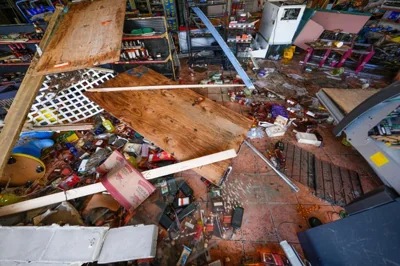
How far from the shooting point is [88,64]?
1.87m

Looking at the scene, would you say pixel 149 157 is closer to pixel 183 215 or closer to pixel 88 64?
pixel 183 215

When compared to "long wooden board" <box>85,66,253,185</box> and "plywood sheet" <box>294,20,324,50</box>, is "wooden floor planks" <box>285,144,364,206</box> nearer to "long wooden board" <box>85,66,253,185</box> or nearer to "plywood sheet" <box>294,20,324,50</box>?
"long wooden board" <box>85,66,253,185</box>

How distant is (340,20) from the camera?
4699 mm

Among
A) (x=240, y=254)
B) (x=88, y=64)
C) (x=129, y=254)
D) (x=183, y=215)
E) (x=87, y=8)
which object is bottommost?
(x=240, y=254)

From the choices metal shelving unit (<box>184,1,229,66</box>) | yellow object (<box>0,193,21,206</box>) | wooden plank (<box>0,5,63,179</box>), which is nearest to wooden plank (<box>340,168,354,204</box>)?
metal shelving unit (<box>184,1,229,66</box>)

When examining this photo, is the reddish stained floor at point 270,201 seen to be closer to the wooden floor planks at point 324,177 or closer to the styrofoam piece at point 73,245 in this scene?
the wooden floor planks at point 324,177

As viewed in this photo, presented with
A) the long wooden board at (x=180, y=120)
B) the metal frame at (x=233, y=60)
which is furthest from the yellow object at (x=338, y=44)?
the long wooden board at (x=180, y=120)

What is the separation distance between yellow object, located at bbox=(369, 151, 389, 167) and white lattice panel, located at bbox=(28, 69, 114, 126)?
4117 mm

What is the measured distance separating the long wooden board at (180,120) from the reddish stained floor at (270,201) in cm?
87

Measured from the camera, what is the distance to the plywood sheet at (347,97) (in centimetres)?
277

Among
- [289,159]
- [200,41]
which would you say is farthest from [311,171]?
A: [200,41]

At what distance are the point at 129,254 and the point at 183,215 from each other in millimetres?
1007

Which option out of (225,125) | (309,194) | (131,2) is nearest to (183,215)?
(225,125)

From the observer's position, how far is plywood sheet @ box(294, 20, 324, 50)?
15.0ft
